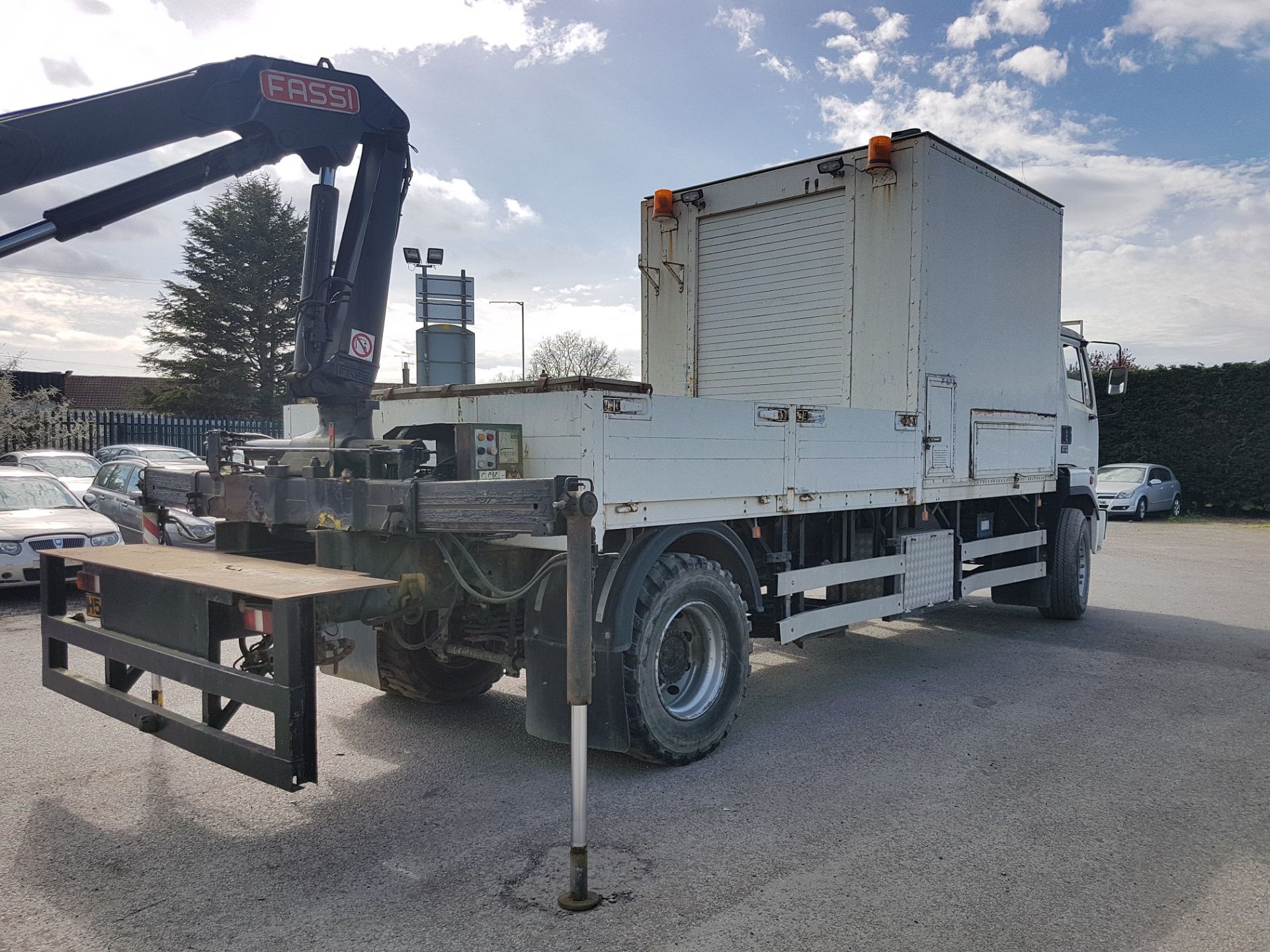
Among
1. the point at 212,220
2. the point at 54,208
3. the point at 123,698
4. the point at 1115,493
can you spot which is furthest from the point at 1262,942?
the point at 212,220

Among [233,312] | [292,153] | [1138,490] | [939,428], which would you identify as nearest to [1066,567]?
[939,428]

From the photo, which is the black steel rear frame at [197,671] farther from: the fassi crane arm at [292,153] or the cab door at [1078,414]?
the cab door at [1078,414]

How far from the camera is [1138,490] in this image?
73.2 feet

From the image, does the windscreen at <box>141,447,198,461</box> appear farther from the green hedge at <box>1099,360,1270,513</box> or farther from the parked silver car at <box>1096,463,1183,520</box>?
the green hedge at <box>1099,360,1270,513</box>

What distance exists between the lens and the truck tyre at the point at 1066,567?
9.36m

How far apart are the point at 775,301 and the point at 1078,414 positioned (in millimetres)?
4200

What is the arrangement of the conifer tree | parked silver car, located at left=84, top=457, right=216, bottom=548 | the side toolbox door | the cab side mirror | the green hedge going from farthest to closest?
the conifer tree → the green hedge → parked silver car, located at left=84, top=457, right=216, bottom=548 → the cab side mirror → the side toolbox door

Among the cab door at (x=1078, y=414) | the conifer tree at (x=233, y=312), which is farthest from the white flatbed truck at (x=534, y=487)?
the conifer tree at (x=233, y=312)

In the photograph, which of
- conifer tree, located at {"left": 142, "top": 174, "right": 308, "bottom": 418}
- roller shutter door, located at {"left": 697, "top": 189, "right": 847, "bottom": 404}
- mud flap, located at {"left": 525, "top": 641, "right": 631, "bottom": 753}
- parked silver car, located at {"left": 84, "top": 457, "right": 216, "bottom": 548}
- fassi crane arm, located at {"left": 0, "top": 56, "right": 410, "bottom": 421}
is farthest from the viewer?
conifer tree, located at {"left": 142, "top": 174, "right": 308, "bottom": 418}

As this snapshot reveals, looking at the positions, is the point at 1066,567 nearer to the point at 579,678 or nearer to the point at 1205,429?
Answer: the point at 579,678

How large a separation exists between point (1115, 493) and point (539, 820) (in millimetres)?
22019

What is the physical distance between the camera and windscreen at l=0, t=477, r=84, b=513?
35.4 feet

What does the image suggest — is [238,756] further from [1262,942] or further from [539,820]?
[1262,942]

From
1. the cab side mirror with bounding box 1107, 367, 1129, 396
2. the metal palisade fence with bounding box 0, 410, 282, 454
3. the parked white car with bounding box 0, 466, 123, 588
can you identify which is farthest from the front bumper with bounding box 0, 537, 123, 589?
the metal palisade fence with bounding box 0, 410, 282, 454
